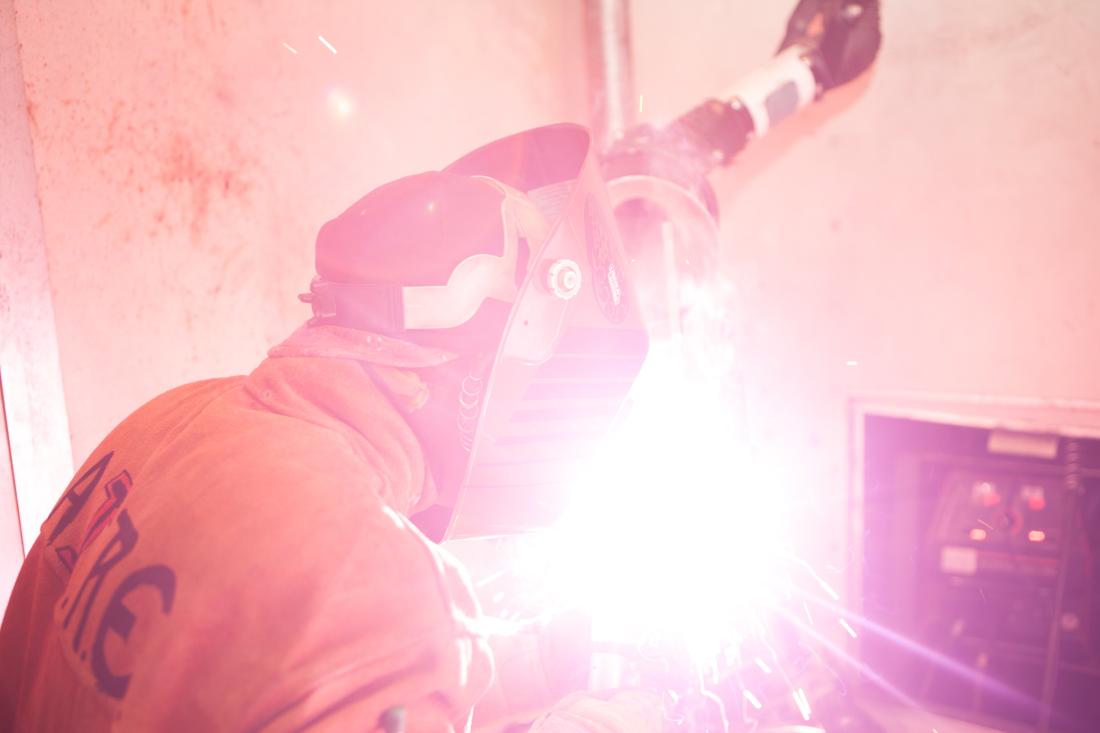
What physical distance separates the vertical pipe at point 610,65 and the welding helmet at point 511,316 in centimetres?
141

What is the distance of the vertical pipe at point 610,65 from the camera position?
229cm

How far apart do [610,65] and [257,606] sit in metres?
2.21

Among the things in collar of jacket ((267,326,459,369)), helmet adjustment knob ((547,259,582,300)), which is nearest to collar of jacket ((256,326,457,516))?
collar of jacket ((267,326,459,369))

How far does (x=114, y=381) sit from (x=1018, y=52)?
2.27 m

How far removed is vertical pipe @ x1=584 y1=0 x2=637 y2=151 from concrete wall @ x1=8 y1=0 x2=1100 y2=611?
0.07 m

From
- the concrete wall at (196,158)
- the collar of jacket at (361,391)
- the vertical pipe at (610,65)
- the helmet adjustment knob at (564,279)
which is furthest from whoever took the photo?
Answer: the vertical pipe at (610,65)

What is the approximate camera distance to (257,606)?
1.83 ft

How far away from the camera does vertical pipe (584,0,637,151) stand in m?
2.29

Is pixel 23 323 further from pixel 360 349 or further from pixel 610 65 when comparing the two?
pixel 610 65

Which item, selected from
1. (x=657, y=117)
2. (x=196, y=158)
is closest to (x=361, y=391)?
(x=196, y=158)

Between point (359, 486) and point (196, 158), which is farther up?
point (196, 158)

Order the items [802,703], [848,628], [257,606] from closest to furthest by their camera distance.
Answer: [257,606], [802,703], [848,628]

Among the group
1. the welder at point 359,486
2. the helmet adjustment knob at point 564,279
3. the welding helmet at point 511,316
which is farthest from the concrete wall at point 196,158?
the helmet adjustment knob at point 564,279

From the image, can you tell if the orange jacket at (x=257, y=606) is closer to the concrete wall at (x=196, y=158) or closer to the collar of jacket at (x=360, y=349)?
the collar of jacket at (x=360, y=349)
